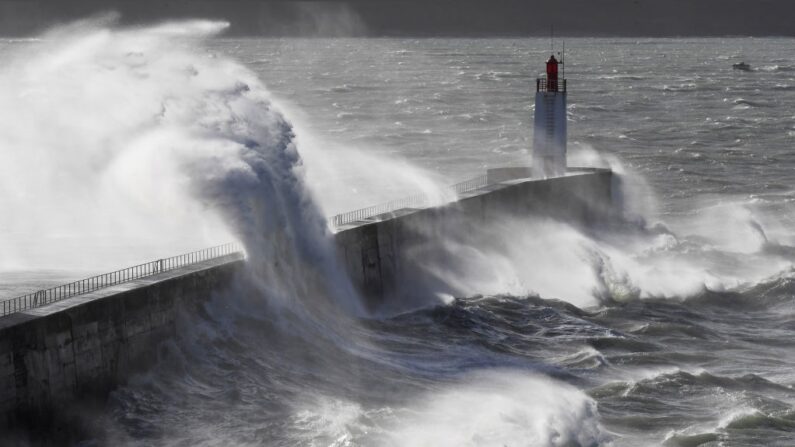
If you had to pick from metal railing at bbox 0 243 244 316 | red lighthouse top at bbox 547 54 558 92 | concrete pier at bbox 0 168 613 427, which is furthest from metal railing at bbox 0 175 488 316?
red lighthouse top at bbox 547 54 558 92

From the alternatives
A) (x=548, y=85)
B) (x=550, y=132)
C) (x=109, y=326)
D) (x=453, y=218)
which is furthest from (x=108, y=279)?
(x=548, y=85)

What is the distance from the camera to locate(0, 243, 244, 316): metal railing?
15617 mm

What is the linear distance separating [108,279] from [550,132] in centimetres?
1873

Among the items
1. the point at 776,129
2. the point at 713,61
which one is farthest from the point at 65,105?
the point at 713,61

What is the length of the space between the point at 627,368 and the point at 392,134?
37.7 metres

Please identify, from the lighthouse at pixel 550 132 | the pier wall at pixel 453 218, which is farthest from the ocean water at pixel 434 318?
the lighthouse at pixel 550 132

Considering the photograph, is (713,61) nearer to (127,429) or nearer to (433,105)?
(433,105)

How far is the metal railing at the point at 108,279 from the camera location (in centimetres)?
1562

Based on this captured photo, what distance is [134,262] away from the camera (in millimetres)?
19984

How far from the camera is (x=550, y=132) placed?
34.2m

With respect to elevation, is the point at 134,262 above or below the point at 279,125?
below

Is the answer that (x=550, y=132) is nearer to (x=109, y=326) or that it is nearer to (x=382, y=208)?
(x=382, y=208)

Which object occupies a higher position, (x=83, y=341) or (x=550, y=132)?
(x=83, y=341)

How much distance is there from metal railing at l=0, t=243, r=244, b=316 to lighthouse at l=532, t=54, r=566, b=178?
611 inches
